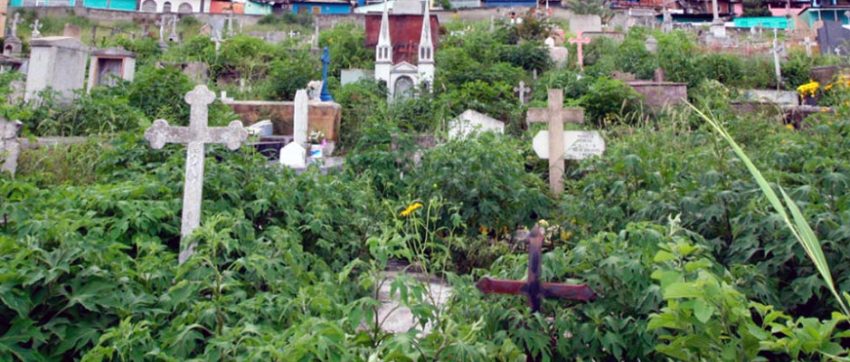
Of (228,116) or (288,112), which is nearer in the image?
(228,116)

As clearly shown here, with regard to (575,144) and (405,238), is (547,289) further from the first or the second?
(575,144)

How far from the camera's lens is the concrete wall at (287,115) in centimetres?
1040

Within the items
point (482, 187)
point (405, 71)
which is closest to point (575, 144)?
point (482, 187)

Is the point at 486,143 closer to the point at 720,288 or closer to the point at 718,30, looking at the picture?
the point at 720,288

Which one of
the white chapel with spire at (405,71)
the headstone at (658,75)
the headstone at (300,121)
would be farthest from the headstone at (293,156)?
the headstone at (658,75)

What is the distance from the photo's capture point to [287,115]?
Answer: 34.9ft

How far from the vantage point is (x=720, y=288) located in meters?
2.07

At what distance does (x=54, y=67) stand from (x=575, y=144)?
727 cm

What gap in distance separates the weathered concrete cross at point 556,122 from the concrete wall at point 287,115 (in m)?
4.09

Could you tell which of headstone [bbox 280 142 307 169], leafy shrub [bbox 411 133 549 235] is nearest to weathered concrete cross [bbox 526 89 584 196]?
leafy shrub [bbox 411 133 549 235]

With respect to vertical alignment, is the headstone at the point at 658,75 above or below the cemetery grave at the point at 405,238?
above

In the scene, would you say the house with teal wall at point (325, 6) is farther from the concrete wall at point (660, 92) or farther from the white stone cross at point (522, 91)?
the concrete wall at point (660, 92)

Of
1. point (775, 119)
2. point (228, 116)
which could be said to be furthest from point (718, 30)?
point (228, 116)

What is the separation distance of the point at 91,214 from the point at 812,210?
12.1 feet
